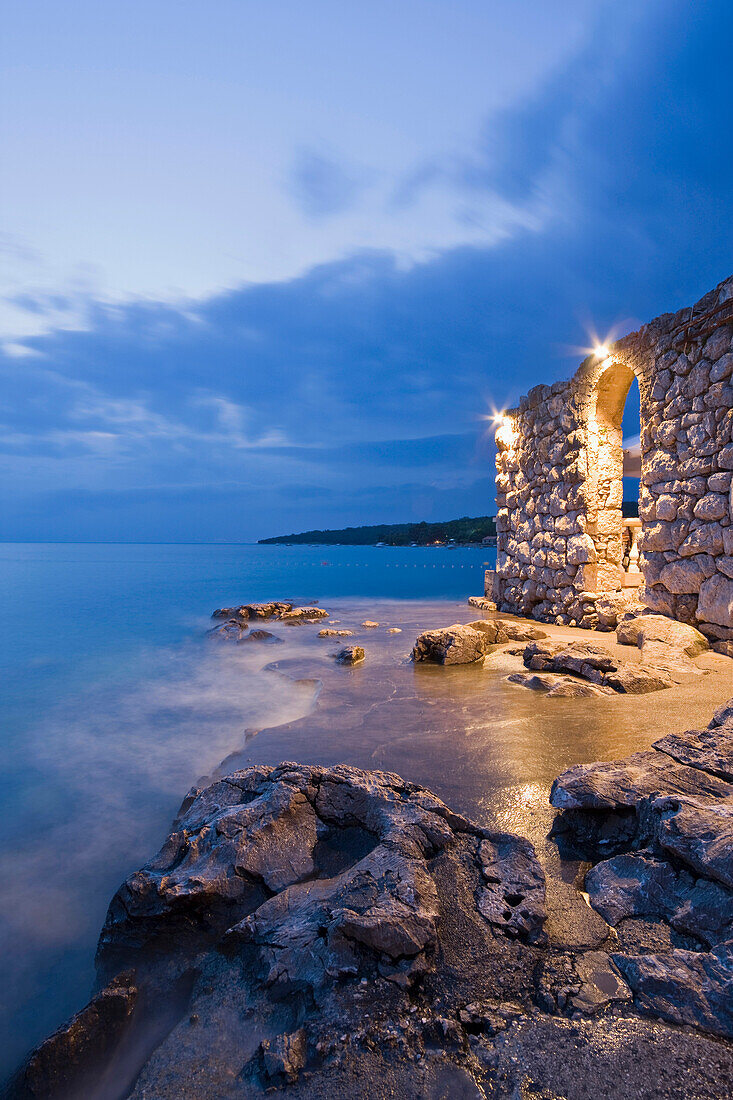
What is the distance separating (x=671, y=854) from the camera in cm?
224

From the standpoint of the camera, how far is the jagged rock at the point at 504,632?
871 cm

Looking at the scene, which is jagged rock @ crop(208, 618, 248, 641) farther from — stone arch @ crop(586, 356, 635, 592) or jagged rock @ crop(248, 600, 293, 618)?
stone arch @ crop(586, 356, 635, 592)

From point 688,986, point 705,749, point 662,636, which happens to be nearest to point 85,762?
point 688,986

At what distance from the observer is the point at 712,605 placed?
6.75 metres

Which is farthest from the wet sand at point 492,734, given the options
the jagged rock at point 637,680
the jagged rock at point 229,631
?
the jagged rock at point 229,631

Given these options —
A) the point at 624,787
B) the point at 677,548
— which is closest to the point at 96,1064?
the point at 624,787

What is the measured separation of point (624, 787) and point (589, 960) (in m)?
1.07

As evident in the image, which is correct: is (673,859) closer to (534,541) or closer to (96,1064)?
(96,1064)

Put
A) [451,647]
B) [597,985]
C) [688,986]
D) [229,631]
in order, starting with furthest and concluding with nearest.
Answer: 1. [229,631]
2. [451,647]
3. [597,985]
4. [688,986]

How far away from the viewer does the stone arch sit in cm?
963

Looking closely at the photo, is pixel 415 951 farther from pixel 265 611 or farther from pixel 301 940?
pixel 265 611

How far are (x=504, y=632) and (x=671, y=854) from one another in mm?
6717

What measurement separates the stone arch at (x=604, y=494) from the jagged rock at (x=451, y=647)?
3.60 meters

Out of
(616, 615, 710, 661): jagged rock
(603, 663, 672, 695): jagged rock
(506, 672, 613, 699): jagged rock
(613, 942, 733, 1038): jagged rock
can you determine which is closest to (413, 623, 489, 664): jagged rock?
(506, 672, 613, 699): jagged rock
